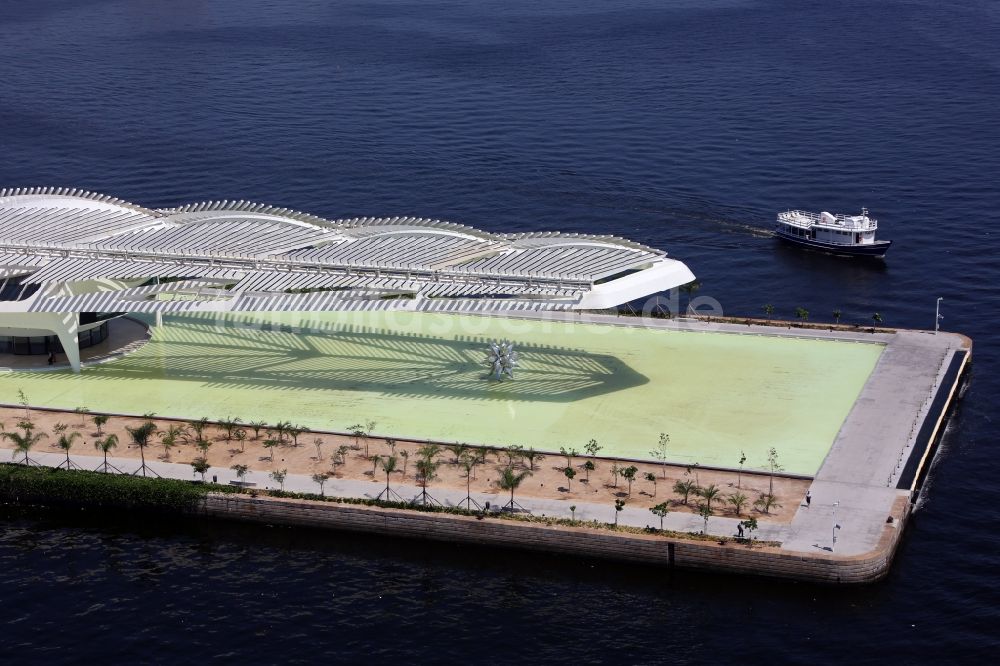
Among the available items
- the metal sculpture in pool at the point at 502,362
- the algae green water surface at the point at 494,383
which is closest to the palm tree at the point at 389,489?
the algae green water surface at the point at 494,383

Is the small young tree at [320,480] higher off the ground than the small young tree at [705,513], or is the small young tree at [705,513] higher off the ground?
the small young tree at [320,480]

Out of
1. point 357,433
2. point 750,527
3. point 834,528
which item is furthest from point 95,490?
point 834,528

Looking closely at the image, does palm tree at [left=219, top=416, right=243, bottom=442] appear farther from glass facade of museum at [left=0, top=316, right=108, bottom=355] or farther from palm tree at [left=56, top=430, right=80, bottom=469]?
glass facade of museum at [left=0, top=316, right=108, bottom=355]

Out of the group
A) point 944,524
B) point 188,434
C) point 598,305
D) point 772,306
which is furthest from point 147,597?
point 772,306

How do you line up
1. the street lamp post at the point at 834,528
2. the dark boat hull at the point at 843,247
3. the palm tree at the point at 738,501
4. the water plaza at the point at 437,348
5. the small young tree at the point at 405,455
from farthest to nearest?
the dark boat hull at the point at 843,247 → the water plaza at the point at 437,348 → the small young tree at the point at 405,455 → the palm tree at the point at 738,501 → the street lamp post at the point at 834,528

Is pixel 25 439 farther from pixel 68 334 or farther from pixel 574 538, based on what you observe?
pixel 574 538

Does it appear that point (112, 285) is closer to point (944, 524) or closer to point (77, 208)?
point (77, 208)

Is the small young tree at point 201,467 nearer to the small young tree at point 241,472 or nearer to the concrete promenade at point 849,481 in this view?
the concrete promenade at point 849,481
